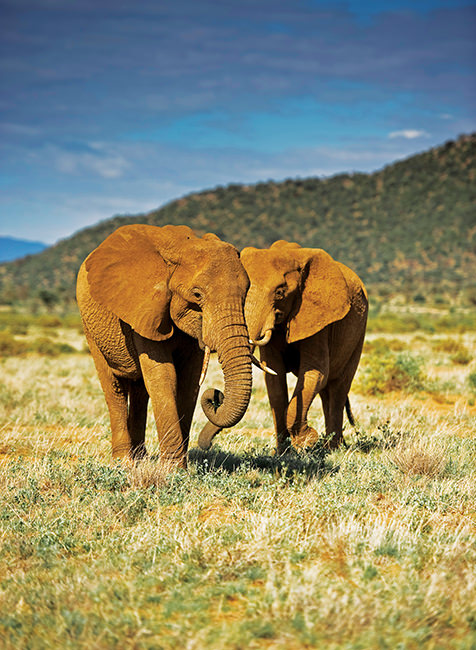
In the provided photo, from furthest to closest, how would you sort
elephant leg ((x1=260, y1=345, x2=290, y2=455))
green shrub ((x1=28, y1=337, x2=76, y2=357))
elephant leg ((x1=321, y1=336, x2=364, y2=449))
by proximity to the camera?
green shrub ((x1=28, y1=337, x2=76, y2=357)) < elephant leg ((x1=321, y1=336, x2=364, y2=449)) < elephant leg ((x1=260, y1=345, x2=290, y2=455))

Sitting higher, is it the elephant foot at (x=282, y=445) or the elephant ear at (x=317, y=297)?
the elephant ear at (x=317, y=297)

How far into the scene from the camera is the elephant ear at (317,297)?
7215 millimetres

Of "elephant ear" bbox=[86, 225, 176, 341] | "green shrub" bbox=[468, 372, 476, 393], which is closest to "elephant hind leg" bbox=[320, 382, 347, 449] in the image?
"elephant ear" bbox=[86, 225, 176, 341]

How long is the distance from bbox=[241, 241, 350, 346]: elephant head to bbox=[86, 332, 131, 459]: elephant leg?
5.10ft

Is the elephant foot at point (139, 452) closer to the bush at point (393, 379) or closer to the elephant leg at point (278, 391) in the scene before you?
the elephant leg at point (278, 391)

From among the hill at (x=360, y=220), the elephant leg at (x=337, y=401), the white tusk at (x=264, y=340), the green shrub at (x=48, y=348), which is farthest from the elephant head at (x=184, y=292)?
the hill at (x=360, y=220)

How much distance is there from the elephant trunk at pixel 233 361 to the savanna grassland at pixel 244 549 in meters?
0.74

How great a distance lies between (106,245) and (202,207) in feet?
446

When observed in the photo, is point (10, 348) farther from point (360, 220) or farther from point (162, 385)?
point (360, 220)

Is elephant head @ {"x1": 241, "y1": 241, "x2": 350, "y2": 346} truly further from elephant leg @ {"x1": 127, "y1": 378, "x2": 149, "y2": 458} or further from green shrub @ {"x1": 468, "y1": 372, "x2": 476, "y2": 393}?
green shrub @ {"x1": 468, "y1": 372, "x2": 476, "y2": 393}

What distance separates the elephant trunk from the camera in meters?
5.44

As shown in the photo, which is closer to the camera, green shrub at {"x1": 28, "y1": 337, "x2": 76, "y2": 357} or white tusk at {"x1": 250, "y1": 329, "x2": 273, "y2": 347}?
white tusk at {"x1": 250, "y1": 329, "x2": 273, "y2": 347}

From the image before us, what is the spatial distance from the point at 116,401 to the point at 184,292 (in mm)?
1987

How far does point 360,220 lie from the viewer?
125 metres
